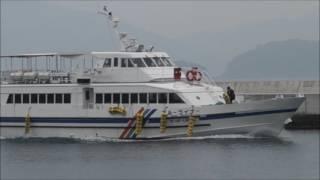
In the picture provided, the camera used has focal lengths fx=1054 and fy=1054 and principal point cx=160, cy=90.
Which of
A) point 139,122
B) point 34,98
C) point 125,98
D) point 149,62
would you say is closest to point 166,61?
point 149,62

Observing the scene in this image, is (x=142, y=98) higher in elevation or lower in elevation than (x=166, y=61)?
lower

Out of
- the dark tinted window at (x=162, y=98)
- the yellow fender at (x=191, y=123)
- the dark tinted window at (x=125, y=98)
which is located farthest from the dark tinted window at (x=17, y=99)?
the yellow fender at (x=191, y=123)

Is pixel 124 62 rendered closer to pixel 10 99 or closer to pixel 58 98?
pixel 58 98

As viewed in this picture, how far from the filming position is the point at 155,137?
1726 inches

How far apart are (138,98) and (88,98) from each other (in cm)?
249

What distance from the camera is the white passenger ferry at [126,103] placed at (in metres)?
43.2

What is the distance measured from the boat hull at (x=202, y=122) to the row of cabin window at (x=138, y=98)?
1.36 feet

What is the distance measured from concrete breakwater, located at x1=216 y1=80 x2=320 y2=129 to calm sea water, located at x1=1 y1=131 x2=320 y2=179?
5410 mm

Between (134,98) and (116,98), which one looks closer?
(134,98)

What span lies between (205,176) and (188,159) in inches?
165

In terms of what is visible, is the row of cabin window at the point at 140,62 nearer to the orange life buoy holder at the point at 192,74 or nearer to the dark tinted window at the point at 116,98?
the orange life buoy holder at the point at 192,74

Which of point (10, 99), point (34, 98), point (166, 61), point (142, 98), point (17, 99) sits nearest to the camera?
point (142, 98)

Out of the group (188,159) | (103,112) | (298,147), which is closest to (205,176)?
(188,159)

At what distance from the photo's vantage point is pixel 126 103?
43.9 metres
